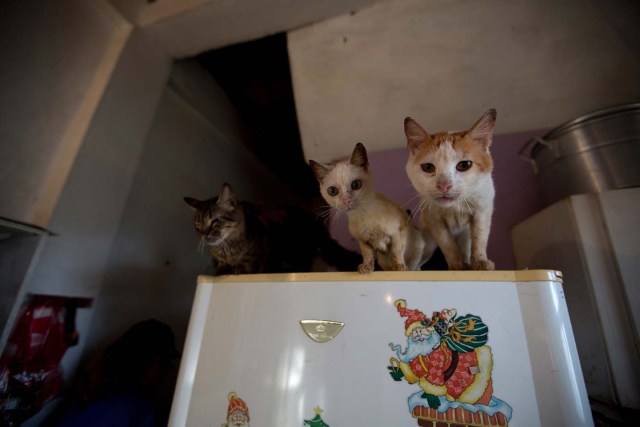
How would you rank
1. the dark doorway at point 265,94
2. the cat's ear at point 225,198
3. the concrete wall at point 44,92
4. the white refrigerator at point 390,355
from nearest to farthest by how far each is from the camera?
the white refrigerator at point 390,355 < the concrete wall at point 44,92 < the cat's ear at point 225,198 < the dark doorway at point 265,94

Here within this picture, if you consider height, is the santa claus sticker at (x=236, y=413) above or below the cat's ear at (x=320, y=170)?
below

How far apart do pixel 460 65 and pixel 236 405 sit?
4.65 ft

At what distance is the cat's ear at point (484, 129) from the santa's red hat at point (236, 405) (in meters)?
0.78

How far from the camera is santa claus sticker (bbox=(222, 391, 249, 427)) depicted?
1.73 ft

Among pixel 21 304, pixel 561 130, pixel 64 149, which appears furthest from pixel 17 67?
pixel 561 130

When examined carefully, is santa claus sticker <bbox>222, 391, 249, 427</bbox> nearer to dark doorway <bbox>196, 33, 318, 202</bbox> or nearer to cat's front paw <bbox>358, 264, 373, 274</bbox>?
cat's front paw <bbox>358, 264, 373, 274</bbox>

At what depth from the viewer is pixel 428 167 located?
2.23 ft

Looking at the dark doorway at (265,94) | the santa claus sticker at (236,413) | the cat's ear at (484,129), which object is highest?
the dark doorway at (265,94)

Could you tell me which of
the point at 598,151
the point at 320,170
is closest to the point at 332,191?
the point at 320,170

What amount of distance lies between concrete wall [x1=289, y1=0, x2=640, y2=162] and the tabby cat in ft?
1.61

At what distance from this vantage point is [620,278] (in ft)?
2.19

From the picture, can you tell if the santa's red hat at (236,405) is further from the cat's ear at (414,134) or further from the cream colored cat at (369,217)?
the cat's ear at (414,134)

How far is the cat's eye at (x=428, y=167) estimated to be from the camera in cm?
67

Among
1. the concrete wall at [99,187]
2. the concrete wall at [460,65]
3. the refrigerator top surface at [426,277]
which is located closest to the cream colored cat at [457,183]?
Answer: the refrigerator top surface at [426,277]
